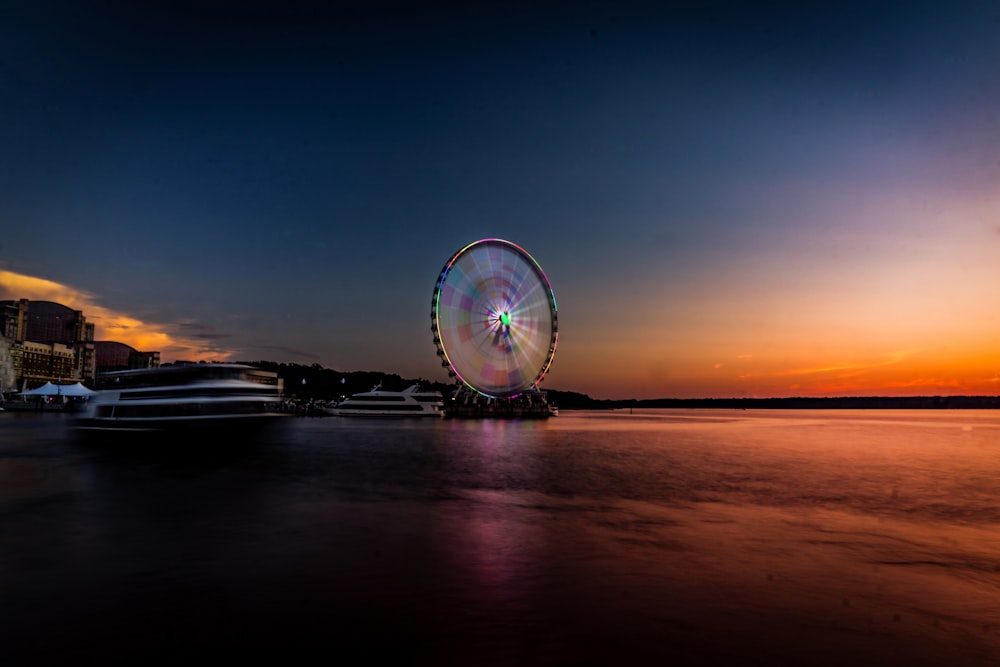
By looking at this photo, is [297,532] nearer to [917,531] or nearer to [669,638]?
[669,638]

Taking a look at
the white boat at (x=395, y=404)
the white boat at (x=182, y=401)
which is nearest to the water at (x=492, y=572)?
the white boat at (x=182, y=401)

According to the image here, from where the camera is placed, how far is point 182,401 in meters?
44.4

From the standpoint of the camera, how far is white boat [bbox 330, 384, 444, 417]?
141500 mm

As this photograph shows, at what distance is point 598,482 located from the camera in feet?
103

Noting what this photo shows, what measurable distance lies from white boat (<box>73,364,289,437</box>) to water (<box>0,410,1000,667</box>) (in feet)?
46.4

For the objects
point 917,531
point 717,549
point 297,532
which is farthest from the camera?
point 917,531

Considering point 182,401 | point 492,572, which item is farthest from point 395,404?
point 492,572

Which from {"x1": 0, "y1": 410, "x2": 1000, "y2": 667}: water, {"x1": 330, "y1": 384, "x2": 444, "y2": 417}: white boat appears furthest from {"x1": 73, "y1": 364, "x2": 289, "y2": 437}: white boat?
{"x1": 330, "y1": 384, "x2": 444, "y2": 417}: white boat

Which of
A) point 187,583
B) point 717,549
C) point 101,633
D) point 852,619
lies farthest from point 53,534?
point 852,619

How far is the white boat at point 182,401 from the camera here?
44531mm

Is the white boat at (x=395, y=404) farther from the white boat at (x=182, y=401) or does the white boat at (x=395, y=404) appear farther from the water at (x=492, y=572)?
the water at (x=492, y=572)

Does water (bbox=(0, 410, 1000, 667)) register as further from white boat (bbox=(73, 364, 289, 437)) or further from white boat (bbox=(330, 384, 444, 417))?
white boat (bbox=(330, 384, 444, 417))

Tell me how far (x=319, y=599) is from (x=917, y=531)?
18094 millimetres

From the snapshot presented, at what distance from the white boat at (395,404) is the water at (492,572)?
365 feet
